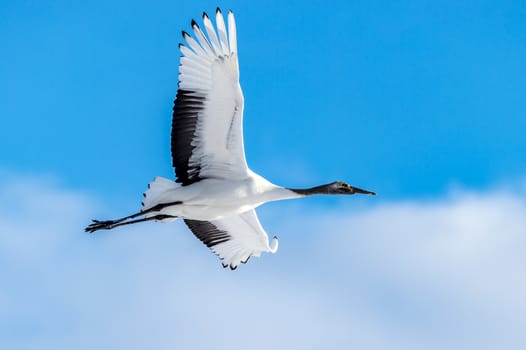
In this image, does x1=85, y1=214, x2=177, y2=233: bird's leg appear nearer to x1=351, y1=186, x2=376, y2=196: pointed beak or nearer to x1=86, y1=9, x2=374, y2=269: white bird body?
x1=86, y1=9, x2=374, y2=269: white bird body

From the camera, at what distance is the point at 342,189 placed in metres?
21.3

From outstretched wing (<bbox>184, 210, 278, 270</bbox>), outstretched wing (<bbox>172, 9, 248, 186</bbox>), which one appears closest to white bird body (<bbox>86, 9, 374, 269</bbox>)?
outstretched wing (<bbox>172, 9, 248, 186</bbox>)

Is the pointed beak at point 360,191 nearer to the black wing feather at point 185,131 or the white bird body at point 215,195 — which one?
the white bird body at point 215,195

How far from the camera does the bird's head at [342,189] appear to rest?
2127 cm

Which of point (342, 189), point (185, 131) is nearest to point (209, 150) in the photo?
point (185, 131)

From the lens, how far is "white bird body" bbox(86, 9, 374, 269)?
19438 mm

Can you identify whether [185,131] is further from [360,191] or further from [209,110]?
[360,191]

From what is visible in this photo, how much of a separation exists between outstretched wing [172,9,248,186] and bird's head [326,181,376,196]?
1847 mm

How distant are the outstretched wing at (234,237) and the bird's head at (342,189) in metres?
1.85

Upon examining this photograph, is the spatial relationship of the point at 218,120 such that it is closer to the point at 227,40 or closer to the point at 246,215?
the point at 227,40

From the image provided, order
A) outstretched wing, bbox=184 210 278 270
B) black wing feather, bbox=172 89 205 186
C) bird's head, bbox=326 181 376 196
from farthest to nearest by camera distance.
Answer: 1. outstretched wing, bbox=184 210 278 270
2. bird's head, bbox=326 181 376 196
3. black wing feather, bbox=172 89 205 186

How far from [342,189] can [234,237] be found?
8.86 feet

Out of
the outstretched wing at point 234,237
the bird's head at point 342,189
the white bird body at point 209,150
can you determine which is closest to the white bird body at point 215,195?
the white bird body at point 209,150

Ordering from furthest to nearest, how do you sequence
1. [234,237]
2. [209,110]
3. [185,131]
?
[234,237] → [185,131] → [209,110]
